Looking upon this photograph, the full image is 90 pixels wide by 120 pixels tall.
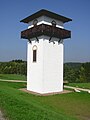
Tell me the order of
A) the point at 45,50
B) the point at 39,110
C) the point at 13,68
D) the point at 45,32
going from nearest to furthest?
the point at 39,110 < the point at 45,32 < the point at 45,50 < the point at 13,68

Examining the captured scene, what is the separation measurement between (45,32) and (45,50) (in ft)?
5.26

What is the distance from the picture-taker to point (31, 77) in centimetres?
1762

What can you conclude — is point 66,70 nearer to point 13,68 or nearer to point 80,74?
point 80,74

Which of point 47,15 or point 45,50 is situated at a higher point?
point 47,15

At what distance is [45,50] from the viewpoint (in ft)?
53.2

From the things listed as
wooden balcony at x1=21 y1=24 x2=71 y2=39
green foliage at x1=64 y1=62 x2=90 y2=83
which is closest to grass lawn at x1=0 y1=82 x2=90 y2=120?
wooden balcony at x1=21 y1=24 x2=71 y2=39

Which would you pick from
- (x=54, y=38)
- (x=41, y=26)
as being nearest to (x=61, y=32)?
(x=54, y=38)

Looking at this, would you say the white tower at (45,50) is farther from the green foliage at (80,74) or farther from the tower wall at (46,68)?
the green foliage at (80,74)

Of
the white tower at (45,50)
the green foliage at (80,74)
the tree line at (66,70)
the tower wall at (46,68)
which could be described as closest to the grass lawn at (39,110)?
the tower wall at (46,68)

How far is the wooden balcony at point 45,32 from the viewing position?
1590 centimetres

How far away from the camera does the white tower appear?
1612cm

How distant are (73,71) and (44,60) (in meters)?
28.0

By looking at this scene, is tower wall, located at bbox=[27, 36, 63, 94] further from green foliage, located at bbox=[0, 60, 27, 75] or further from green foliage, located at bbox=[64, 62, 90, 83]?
green foliage, located at bbox=[0, 60, 27, 75]

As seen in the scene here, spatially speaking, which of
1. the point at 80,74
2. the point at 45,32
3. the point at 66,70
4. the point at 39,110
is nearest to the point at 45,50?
the point at 45,32
